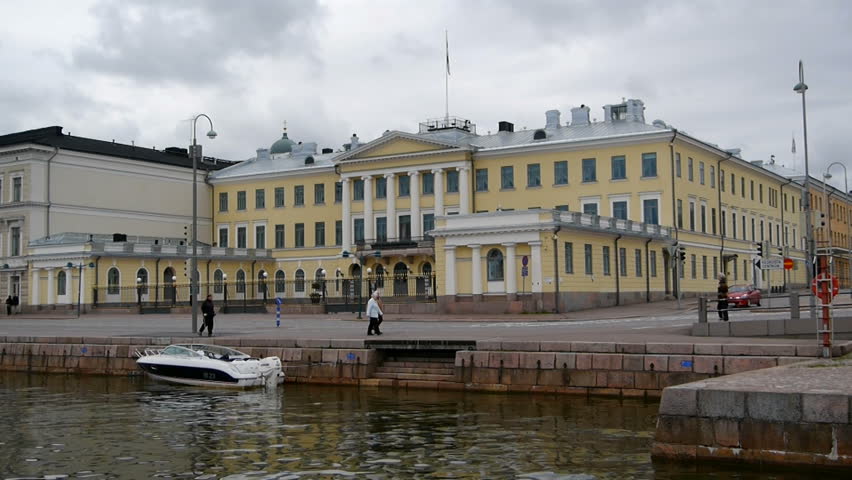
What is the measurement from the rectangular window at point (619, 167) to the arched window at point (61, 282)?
1605 inches

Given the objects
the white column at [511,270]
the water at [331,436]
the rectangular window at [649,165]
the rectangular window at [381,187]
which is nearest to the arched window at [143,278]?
the rectangular window at [381,187]

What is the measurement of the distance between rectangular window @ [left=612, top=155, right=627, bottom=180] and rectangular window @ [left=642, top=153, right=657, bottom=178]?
1.42m

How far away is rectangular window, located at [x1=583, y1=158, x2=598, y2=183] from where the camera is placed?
236 feet

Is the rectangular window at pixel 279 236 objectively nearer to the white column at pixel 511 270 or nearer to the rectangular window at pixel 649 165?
the rectangular window at pixel 649 165

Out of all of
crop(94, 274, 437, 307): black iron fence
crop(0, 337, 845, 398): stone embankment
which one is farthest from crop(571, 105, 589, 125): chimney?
crop(0, 337, 845, 398): stone embankment

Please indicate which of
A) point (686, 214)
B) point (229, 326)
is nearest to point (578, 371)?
point (229, 326)

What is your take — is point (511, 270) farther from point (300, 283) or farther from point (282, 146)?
point (282, 146)

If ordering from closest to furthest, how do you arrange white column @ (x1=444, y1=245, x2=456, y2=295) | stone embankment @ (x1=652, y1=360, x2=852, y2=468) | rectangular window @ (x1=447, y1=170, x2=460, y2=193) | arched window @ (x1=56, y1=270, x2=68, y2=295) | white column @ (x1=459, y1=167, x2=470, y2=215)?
stone embankment @ (x1=652, y1=360, x2=852, y2=468), white column @ (x1=444, y1=245, x2=456, y2=295), arched window @ (x1=56, y1=270, x2=68, y2=295), white column @ (x1=459, y1=167, x2=470, y2=215), rectangular window @ (x1=447, y1=170, x2=460, y2=193)

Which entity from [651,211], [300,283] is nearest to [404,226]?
[300,283]

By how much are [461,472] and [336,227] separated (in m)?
69.1

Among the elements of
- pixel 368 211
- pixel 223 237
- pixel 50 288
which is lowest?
pixel 50 288

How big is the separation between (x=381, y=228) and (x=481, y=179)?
30.9 feet

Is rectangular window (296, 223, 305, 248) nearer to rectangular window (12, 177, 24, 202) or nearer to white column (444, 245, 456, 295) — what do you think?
rectangular window (12, 177, 24, 202)

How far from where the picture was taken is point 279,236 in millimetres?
88375
